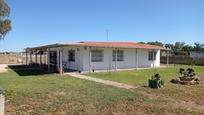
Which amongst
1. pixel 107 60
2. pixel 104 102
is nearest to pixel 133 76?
pixel 107 60

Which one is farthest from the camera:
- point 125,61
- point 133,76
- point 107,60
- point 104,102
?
point 125,61

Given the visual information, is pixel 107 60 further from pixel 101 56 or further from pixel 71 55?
pixel 71 55

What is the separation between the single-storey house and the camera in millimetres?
22828

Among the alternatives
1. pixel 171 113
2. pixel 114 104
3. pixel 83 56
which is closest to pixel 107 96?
pixel 114 104

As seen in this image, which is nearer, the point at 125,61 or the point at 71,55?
the point at 71,55

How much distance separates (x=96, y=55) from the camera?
2405 centimetres

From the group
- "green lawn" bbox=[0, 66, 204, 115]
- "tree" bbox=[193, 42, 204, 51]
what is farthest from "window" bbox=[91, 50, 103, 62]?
"tree" bbox=[193, 42, 204, 51]

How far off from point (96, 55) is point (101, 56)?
52 cm

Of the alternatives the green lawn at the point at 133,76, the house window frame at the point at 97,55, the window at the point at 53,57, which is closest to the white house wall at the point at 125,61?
the house window frame at the point at 97,55

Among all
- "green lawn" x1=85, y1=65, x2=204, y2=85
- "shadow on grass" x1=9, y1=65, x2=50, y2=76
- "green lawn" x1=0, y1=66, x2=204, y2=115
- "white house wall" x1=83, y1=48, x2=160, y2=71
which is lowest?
"green lawn" x1=0, y1=66, x2=204, y2=115

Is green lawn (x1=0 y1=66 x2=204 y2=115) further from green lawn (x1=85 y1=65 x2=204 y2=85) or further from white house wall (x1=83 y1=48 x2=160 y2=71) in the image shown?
white house wall (x1=83 y1=48 x2=160 y2=71)

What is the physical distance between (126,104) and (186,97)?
2.86 m

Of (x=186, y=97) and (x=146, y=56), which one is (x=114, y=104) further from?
(x=146, y=56)

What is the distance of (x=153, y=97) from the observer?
400 inches
